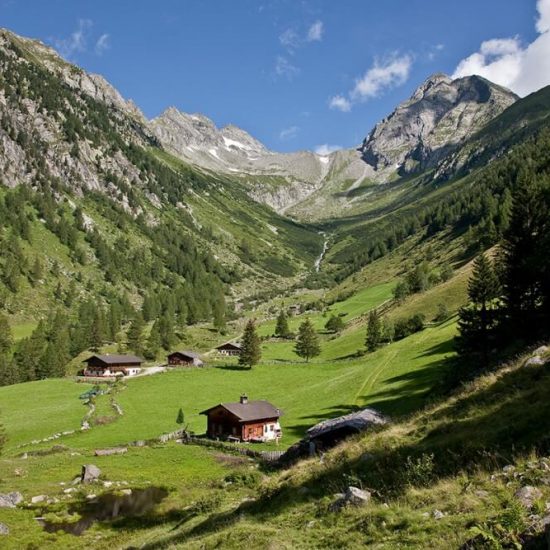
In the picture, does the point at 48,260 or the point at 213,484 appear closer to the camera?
the point at 213,484

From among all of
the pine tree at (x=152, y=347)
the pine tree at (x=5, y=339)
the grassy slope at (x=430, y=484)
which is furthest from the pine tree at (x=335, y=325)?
the grassy slope at (x=430, y=484)

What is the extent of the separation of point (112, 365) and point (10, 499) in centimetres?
7855

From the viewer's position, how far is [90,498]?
138 feet

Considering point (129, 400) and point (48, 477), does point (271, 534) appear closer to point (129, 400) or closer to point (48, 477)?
point (48, 477)

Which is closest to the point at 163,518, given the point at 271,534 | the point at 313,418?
the point at 271,534

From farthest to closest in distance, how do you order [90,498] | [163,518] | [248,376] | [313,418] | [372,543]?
1. [248,376]
2. [313,418]
3. [90,498]
4. [163,518]
5. [372,543]

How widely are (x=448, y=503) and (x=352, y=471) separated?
771cm

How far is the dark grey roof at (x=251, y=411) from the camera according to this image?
62888 mm

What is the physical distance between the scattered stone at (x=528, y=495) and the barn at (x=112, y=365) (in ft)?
362

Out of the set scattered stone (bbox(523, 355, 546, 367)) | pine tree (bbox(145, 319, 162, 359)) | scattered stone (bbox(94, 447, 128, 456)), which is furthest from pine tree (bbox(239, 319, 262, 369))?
scattered stone (bbox(523, 355, 546, 367))

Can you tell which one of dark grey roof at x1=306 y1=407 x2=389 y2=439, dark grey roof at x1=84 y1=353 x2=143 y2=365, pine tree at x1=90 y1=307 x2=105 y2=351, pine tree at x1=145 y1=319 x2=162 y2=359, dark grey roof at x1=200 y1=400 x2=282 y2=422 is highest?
pine tree at x1=90 y1=307 x2=105 y2=351

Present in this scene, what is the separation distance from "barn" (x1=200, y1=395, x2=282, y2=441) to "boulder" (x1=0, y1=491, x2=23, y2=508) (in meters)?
27.7

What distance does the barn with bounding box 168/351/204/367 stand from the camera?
119 metres

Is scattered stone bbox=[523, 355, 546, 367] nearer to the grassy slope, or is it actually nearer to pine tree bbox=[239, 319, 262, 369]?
the grassy slope
